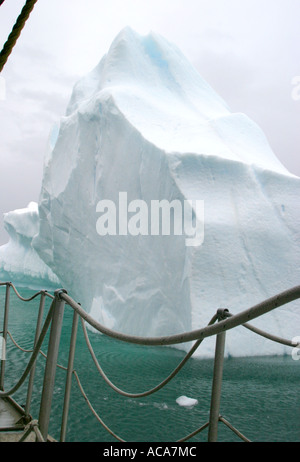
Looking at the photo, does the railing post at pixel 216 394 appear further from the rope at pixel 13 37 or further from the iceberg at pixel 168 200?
the iceberg at pixel 168 200

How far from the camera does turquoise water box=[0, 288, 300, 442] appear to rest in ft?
9.11

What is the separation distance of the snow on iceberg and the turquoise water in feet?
27.9

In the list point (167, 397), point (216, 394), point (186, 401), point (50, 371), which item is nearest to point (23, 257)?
point (167, 397)

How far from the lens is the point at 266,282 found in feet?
17.4

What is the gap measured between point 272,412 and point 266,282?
233cm

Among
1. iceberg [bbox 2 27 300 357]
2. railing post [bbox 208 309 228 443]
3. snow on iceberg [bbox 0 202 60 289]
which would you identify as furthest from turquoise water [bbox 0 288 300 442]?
snow on iceberg [bbox 0 202 60 289]

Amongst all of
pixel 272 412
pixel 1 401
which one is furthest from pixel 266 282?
pixel 1 401

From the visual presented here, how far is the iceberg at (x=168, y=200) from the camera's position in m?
5.17

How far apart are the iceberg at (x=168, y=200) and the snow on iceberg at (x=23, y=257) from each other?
5.25 m

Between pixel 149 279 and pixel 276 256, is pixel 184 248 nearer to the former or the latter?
pixel 149 279

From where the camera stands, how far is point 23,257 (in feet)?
46.6

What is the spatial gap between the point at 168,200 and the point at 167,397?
9.45ft

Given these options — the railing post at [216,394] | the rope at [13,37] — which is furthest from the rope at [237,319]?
the rope at [13,37]

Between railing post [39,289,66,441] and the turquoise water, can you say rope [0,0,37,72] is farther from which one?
the turquoise water
